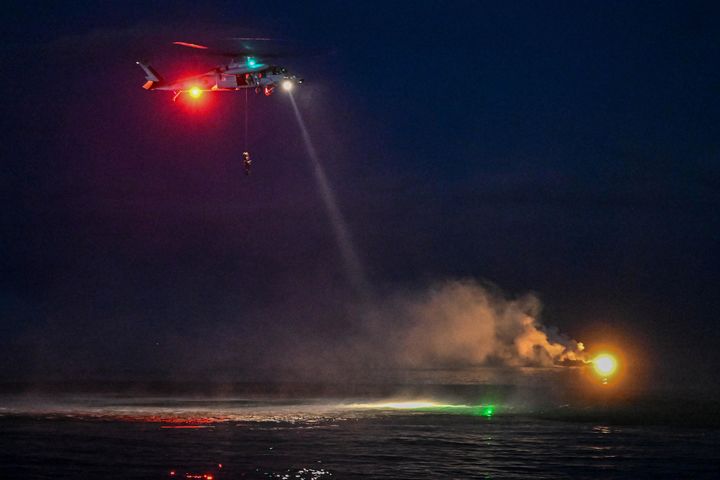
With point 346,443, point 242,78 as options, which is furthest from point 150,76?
point 346,443

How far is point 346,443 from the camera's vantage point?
4575 centimetres

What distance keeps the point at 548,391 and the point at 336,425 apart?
41966mm

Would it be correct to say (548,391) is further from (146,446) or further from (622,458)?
(146,446)

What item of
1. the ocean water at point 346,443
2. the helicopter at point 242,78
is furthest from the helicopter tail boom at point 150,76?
the ocean water at point 346,443

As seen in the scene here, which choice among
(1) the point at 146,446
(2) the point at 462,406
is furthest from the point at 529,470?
(2) the point at 462,406

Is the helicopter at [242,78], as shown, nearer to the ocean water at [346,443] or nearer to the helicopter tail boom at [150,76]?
the helicopter tail boom at [150,76]

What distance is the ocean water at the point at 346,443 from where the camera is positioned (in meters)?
38.4

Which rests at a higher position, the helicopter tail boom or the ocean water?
the helicopter tail boom

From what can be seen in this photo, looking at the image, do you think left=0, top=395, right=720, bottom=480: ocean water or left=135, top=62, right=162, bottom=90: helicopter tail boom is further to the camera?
left=135, top=62, right=162, bottom=90: helicopter tail boom

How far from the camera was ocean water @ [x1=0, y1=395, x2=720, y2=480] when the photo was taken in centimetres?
3841

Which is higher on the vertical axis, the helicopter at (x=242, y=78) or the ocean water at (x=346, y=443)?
Result: the helicopter at (x=242, y=78)

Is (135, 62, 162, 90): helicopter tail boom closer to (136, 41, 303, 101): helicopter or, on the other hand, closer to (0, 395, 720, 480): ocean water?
(136, 41, 303, 101): helicopter

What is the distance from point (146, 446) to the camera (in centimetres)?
4478

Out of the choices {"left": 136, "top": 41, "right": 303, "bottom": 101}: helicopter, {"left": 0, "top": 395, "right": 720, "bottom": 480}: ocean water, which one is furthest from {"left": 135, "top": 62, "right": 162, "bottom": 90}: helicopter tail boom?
{"left": 0, "top": 395, "right": 720, "bottom": 480}: ocean water
